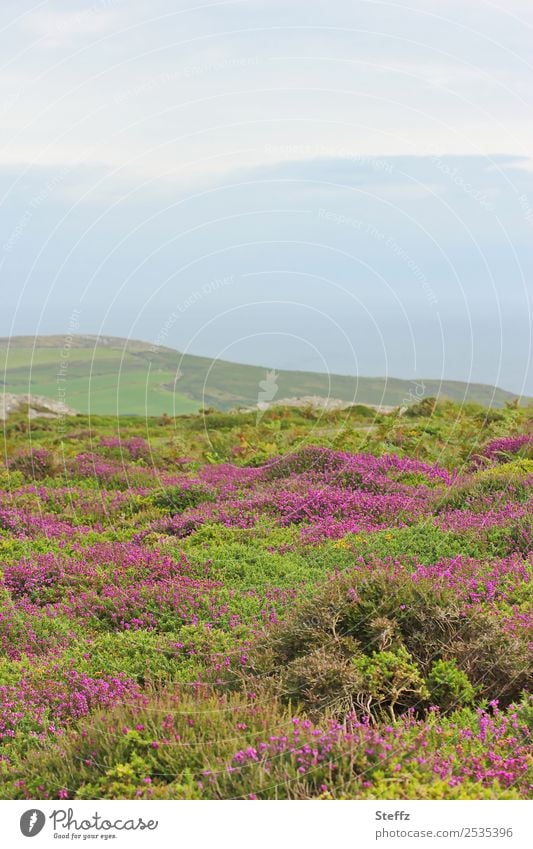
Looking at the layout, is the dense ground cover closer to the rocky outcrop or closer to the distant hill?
the distant hill

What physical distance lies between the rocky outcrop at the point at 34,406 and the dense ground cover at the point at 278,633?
2253cm

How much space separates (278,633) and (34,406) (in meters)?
35.8

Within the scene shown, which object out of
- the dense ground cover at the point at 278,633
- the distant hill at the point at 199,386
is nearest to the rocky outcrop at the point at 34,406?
the distant hill at the point at 199,386

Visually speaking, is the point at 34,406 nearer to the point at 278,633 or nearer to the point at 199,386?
the point at 199,386

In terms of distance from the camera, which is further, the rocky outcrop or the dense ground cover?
the rocky outcrop

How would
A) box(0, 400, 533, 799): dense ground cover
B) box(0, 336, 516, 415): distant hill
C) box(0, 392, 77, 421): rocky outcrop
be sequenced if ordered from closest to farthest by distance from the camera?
box(0, 400, 533, 799): dense ground cover, box(0, 336, 516, 415): distant hill, box(0, 392, 77, 421): rocky outcrop

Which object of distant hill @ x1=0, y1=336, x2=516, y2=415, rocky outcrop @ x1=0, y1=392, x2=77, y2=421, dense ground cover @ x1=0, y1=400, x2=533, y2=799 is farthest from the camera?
rocky outcrop @ x1=0, y1=392, x2=77, y2=421

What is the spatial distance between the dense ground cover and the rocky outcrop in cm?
2253

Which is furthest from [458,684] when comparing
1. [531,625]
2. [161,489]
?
[161,489]

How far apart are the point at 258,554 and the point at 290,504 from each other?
107 inches

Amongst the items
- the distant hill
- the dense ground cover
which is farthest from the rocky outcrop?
the dense ground cover

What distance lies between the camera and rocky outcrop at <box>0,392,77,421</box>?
39.3 metres

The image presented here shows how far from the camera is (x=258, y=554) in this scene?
37.6 feet

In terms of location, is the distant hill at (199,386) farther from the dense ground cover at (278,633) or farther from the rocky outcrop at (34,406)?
the dense ground cover at (278,633)
